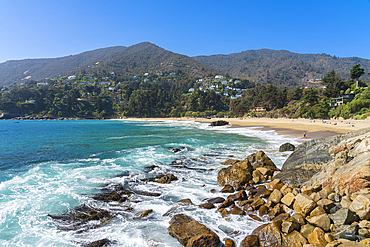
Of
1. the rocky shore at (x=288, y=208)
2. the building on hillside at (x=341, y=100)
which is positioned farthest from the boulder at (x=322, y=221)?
the building on hillside at (x=341, y=100)

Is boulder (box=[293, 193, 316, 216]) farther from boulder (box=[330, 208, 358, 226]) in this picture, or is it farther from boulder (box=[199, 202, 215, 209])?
boulder (box=[199, 202, 215, 209])

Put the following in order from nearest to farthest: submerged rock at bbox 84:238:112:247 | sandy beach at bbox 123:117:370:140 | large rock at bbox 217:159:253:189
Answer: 1. submerged rock at bbox 84:238:112:247
2. large rock at bbox 217:159:253:189
3. sandy beach at bbox 123:117:370:140

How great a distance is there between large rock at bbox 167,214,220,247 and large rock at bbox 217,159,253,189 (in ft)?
12.7

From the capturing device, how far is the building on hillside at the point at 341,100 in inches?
1925

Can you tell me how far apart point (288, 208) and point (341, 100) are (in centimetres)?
6150

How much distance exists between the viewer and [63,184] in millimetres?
10680

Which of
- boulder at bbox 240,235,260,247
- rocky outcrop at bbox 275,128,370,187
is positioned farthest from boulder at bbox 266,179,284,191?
boulder at bbox 240,235,260,247

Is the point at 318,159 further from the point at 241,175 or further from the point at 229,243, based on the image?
the point at 229,243

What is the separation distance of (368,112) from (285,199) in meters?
46.7

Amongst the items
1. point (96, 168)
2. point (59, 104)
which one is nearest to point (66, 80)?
point (59, 104)

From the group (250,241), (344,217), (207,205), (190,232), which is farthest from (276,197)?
(190,232)

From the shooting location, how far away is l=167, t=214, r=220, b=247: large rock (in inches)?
208

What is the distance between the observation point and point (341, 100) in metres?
50.8

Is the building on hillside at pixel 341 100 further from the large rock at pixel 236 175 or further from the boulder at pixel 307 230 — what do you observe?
the boulder at pixel 307 230
